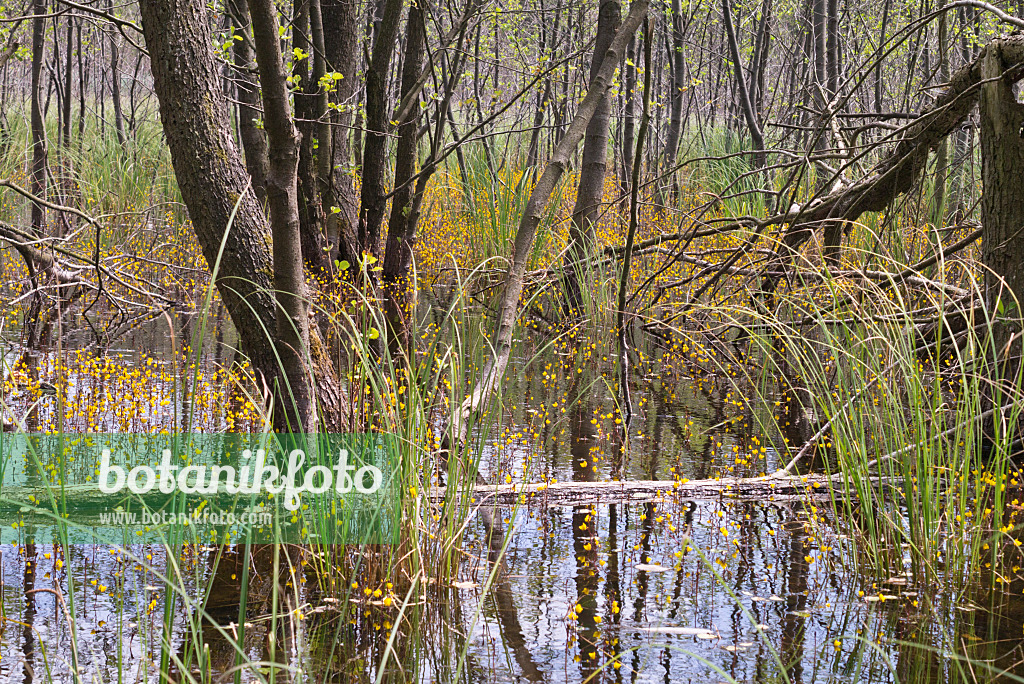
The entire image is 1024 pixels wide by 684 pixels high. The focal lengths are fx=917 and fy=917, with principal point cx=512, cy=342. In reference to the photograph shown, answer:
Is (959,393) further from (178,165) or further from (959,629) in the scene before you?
(178,165)

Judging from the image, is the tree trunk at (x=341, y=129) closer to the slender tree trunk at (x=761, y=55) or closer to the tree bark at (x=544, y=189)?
the tree bark at (x=544, y=189)

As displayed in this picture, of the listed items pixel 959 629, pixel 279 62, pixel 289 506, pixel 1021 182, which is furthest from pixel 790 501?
pixel 279 62

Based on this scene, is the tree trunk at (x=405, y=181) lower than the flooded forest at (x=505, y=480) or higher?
higher

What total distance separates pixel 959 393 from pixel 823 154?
1883 millimetres

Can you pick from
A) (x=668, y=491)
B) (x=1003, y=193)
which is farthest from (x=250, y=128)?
(x=1003, y=193)

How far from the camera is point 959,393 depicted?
11.2 feet

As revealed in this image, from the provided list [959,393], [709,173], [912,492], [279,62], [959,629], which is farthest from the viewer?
[709,173]

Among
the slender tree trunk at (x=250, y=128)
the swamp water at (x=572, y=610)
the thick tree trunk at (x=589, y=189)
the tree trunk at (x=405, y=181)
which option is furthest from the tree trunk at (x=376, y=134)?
the swamp water at (x=572, y=610)

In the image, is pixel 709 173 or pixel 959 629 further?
pixel 709 173
